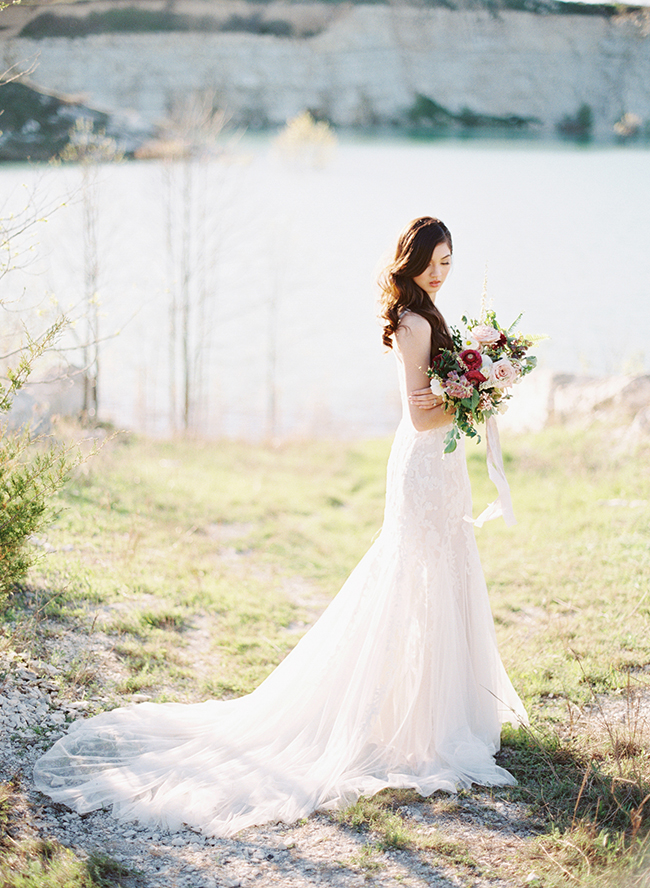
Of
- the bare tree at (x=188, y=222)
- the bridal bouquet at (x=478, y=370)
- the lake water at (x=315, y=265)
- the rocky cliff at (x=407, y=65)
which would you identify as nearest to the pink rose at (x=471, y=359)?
the bridal bouquet at (x=478, y=370)

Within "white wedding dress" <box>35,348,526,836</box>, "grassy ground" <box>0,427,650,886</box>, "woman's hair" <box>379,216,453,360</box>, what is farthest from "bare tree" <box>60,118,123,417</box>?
"woman's hair" <box>379,216,453,360</box>

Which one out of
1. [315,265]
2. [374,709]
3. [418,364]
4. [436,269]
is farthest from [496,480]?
[315,265]

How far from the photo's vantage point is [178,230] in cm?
1304

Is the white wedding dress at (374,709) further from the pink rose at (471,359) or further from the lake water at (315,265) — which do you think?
the lake water at (315,265)

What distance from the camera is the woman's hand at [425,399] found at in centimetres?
293

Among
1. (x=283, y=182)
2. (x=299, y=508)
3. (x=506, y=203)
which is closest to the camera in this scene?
(x=299, y=508)

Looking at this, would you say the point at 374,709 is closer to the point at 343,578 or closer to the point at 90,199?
the point at 343,578

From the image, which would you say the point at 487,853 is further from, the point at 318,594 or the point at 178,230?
the point at 178,230

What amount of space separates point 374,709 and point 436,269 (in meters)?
1.92

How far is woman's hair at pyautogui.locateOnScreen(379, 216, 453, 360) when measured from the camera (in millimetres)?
2910

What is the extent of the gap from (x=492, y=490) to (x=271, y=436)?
5.33 metres

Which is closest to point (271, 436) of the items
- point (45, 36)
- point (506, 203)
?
point (45, 36)

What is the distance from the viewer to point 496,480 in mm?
3180

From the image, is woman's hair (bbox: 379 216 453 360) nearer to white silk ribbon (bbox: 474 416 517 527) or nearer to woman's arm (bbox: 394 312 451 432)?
woman's arm (bbox: 394 312 451 432)
